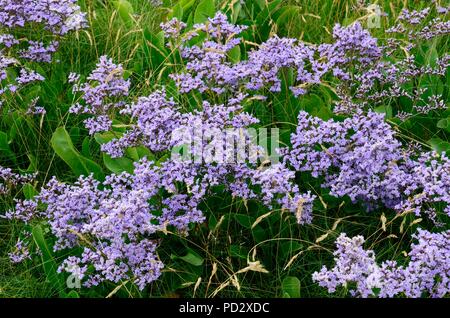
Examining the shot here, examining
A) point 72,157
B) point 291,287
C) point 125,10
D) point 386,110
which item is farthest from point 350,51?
point 125,10

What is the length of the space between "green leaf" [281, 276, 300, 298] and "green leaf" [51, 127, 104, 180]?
3.36 feet

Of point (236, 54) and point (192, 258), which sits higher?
point (236, 54)

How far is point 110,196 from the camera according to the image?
3332mm

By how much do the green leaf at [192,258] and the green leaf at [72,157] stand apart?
2.05 ft

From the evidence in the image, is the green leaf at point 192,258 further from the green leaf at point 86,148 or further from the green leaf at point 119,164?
the green leaf at point 86,148

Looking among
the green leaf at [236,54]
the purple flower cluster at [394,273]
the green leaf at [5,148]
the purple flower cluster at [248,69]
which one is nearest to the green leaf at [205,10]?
the green leaf at [236,54]

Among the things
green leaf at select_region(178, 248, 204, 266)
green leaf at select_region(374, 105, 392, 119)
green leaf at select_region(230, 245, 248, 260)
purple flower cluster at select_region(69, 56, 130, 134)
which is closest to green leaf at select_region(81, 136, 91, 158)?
purple flower cluster at select_region(69, 56, 130, 134)

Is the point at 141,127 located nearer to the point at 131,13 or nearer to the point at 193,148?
the point at 193,148

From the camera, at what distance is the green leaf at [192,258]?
3244mm

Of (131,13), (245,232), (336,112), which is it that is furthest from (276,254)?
(131,13)

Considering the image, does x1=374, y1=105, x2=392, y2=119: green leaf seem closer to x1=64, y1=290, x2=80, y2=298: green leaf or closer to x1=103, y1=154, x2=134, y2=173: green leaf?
x1=103, y1=154, x2=134, y2=173: green leaf

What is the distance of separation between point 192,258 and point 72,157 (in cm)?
80

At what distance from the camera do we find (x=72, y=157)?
363 centimetres

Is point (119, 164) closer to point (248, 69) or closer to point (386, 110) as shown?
point (248, 69)
